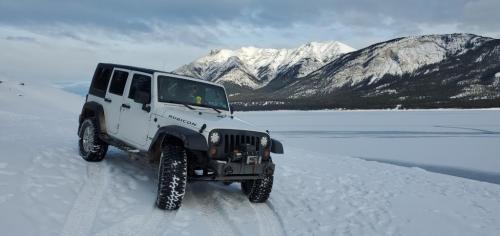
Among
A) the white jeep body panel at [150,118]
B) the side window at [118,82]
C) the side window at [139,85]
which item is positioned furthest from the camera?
the side window at [118,82]

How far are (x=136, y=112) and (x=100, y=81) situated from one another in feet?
6.90

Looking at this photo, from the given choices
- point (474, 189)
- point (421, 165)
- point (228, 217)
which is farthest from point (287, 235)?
point (421, 165)

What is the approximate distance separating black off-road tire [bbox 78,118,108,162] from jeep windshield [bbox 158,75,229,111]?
2120mm

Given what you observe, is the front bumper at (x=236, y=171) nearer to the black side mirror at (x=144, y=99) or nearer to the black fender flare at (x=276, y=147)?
the black fender flare at (x=276, y=147)

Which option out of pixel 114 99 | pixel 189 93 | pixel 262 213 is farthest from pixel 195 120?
pixel 114 99

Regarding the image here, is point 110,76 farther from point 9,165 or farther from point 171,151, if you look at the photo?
point 171,151

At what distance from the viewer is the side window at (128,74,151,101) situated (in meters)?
7.93

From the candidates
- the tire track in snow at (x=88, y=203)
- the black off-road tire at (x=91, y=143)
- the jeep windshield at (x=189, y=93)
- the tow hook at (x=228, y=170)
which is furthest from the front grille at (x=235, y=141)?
the black off-road tire at (x=91, y=143)

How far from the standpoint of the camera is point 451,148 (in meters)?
22.5

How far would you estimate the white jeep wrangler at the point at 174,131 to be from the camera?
6.54 meters

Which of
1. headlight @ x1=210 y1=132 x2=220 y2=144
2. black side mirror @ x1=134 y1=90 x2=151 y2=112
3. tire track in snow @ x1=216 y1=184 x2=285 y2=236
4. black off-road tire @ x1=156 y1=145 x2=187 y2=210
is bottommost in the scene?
tire track in snow @ x1=216 y1=184 x2=285 y2=236

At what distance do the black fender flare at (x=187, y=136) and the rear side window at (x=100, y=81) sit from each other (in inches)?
116

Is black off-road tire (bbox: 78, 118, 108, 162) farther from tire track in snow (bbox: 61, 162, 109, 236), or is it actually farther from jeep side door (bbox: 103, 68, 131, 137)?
jeep side door (bbox: 103, 68, 131, 137)

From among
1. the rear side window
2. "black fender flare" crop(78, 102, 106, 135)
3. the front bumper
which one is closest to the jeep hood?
the front bumper
